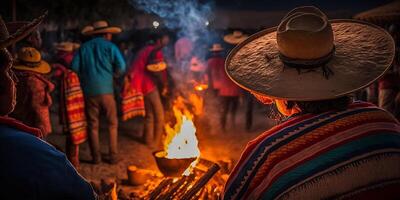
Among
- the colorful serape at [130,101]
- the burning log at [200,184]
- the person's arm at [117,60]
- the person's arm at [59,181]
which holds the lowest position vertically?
the colorful serape at [130,101]

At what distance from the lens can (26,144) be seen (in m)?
1.83

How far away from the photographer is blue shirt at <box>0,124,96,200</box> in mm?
1754

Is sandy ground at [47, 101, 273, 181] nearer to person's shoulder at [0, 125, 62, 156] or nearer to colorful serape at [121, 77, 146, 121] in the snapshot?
colorful serape at [121, 77, 146, 121]

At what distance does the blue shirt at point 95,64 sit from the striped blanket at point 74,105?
0.20 meters

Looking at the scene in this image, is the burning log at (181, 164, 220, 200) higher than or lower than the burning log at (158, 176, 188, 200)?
higher

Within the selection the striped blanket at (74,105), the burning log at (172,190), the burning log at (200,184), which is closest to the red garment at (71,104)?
the striped blanket at (74,105)

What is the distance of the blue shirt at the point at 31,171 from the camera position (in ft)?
5.75

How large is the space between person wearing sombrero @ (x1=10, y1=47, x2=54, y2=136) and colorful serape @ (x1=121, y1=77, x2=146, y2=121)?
87.8 inches

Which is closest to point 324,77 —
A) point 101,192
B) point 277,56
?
point 277,56

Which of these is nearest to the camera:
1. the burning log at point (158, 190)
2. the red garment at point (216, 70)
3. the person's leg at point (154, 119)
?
the burning log at point (158, 190)

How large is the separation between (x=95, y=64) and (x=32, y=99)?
1453 mm

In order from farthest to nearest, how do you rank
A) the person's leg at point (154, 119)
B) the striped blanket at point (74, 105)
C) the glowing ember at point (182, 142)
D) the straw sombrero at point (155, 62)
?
the person's leg at point (154, 119) < the straw sombrero at point (155, 62) < the striped blanket at point (74, 105) < the glowing ember at point (182, 142)

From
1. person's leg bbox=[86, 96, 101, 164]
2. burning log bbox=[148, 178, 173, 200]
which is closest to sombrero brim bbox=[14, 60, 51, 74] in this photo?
person's leg bbox=[86, 96, 101, 164]

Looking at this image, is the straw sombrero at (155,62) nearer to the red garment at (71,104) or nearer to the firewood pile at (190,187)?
the red garment at (71,104)
